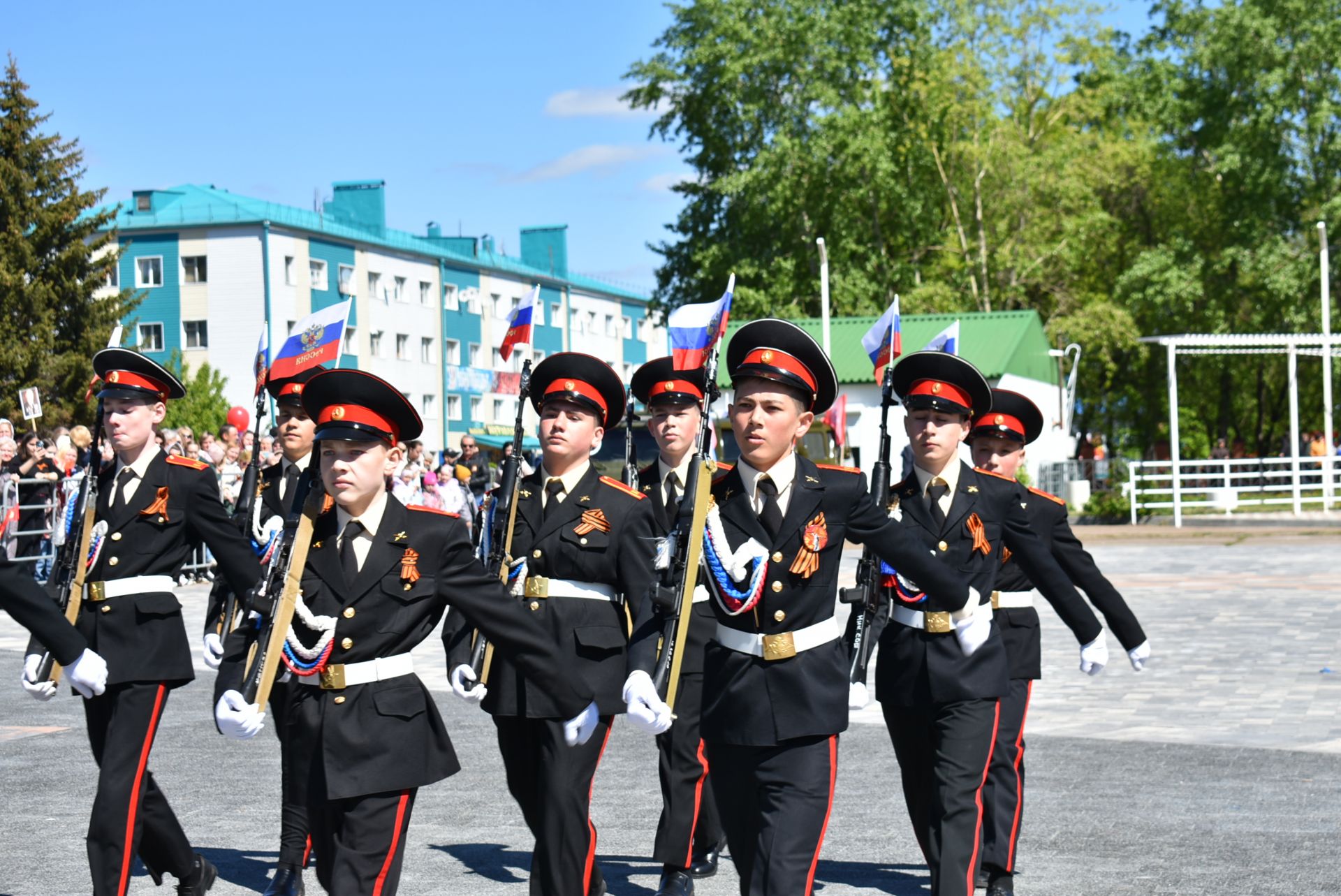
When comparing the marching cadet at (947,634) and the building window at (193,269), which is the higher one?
the building window at (193,269)

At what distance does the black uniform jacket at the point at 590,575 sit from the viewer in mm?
6309

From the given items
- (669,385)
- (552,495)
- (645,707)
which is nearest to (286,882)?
(552,495)

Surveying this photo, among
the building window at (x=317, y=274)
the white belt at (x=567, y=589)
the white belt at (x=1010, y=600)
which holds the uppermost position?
the building window at (x=317, y=274)

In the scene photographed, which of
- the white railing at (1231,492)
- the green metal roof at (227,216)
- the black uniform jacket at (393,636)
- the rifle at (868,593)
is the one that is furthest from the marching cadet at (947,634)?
the green metal roof at (227,216)

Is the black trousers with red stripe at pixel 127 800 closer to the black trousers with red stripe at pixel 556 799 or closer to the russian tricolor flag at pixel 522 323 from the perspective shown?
the black trousers with red stripe at pixel 556 799

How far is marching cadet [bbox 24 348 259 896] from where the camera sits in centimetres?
616

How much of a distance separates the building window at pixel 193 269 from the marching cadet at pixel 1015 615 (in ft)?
209

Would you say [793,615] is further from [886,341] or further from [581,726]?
[886,341]

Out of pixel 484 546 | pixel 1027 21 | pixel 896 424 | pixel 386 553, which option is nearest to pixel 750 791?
pixel 386 553

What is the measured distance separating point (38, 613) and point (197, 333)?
65648mm

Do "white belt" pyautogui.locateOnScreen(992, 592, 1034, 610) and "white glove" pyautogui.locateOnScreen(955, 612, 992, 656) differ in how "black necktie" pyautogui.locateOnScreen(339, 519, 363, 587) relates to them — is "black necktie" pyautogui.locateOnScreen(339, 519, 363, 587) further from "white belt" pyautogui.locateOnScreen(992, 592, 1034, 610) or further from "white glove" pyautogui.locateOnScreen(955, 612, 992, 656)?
"white belt" pyautogui.locateOnScreen(992, 592, 1034, 610)

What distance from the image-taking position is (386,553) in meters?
5.07

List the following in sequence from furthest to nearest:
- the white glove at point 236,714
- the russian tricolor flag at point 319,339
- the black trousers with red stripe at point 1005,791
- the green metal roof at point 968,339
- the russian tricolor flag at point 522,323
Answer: the green metal roof at point 968,339 → the russian tricolor flag at point 522,323 → the black trousers with red stripe at point 1005,791 → the russian tricolor flag at point 319,339 → the white glove at point 236,714

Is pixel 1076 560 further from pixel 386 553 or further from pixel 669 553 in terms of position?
pixel 386 553
